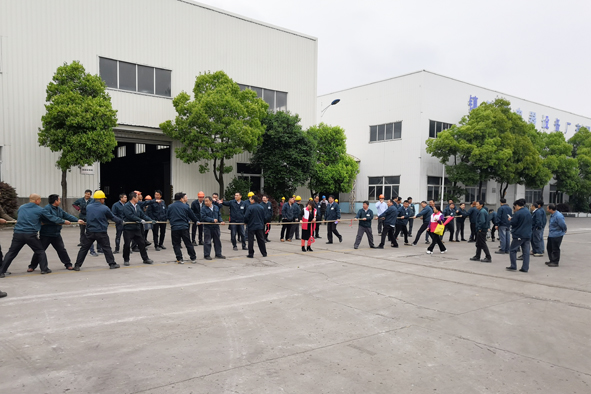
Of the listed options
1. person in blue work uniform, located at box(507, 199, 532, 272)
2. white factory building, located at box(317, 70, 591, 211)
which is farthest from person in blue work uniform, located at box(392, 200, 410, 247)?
white factory building, located at box(317, 70, 591, 211)

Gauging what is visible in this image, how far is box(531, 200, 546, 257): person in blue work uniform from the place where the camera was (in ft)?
40.6

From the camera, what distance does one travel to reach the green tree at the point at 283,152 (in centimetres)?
2516

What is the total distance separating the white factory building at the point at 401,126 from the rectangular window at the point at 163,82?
19.4m

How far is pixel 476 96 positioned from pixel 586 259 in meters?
27.6

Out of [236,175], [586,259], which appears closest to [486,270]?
[586,259]

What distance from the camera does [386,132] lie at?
35.7 m

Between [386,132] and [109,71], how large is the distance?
23.0 metres

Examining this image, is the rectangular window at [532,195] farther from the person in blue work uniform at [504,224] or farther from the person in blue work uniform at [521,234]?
the person in blue work uniform at [521,234]

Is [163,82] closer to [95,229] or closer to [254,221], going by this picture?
[254,221]

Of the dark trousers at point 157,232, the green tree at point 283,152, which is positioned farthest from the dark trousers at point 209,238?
the green tree at point 283,152

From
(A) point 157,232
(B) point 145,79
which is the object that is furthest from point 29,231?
(B) point 145,79

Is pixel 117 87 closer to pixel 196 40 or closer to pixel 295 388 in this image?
pixel 196 40

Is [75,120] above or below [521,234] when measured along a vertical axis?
above

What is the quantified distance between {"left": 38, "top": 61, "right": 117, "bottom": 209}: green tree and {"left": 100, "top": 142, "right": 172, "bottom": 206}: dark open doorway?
7106 mm
